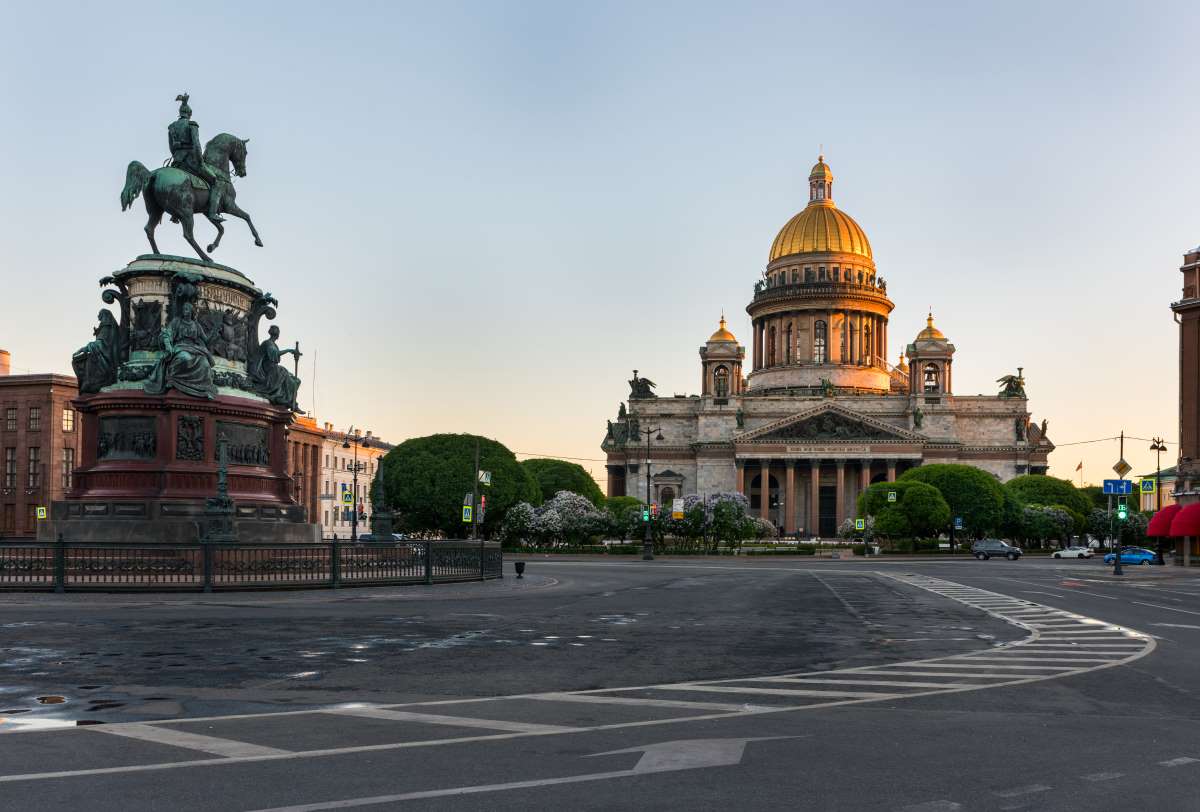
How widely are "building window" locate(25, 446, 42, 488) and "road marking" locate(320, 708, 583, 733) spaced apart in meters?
82.3

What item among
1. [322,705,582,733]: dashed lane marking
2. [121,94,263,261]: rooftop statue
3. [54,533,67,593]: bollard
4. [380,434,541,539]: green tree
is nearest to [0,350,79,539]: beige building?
[380,434,541,539]: green tree

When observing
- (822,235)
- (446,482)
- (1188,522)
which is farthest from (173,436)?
(822,235)

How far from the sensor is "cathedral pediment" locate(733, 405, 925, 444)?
126 m

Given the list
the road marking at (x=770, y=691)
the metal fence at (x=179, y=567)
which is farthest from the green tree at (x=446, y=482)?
the road marking at (x=770, y=691)

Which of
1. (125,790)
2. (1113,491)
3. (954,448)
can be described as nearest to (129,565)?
(125,790)

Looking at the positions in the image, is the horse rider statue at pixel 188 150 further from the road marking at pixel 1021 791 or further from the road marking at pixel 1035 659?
the road marking at pixel 1021 791

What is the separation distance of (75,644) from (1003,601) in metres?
22.2

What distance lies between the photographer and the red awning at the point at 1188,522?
55469 mm

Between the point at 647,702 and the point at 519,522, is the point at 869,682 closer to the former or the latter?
the point at 647,702

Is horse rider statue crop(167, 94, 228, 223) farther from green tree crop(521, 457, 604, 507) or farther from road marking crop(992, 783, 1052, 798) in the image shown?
green tree crop(521, 457, 604, 507)

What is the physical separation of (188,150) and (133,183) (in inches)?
79.0

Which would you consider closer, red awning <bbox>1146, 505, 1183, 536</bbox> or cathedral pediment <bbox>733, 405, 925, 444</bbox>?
red awning <bbox>1146, 505, 1183, 536</bbox>

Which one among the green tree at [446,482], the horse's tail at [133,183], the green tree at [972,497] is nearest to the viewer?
the horse's tail at [133,183]

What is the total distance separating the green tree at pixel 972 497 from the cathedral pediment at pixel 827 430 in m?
28.4
